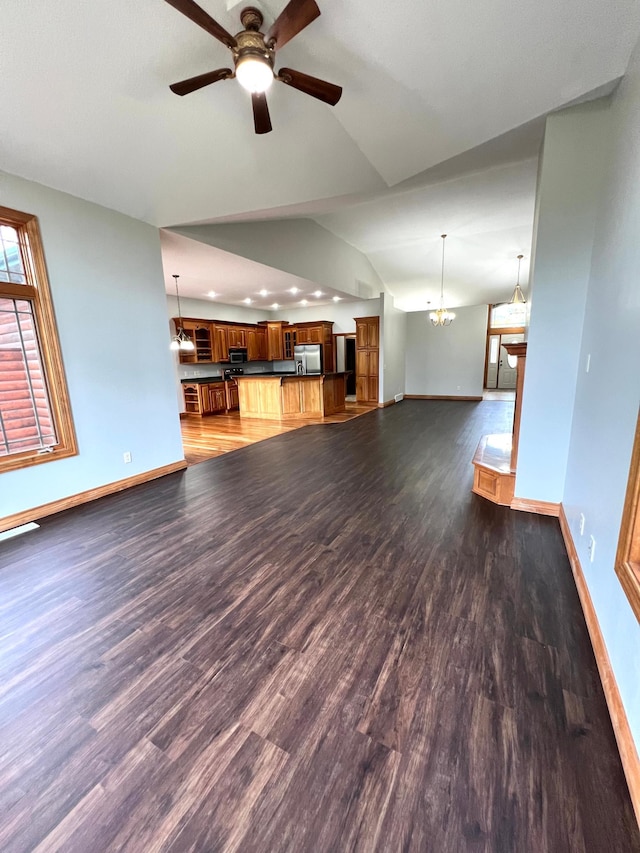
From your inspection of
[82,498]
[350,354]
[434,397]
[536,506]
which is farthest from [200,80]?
[434,397]

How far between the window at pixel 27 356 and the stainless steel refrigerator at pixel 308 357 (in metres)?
6.95

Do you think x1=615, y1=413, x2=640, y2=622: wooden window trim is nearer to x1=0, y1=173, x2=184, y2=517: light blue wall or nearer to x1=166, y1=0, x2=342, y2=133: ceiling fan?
x1=166, y1=0, x2=342, y2=133: ceiling fan

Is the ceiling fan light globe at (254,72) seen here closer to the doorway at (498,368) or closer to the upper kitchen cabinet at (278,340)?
the upper kitchen cabinet at (278,340)

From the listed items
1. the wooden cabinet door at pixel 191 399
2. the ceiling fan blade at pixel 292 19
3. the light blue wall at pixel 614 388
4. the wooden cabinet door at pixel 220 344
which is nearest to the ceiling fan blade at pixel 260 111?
the ceiling fan blade at pixel 292 19

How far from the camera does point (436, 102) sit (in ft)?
7.85

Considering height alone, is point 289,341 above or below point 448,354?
above

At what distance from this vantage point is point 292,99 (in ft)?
8.27

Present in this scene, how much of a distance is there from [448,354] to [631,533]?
9.57 metres

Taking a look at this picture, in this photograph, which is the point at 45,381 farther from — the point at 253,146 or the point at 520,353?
the point at 520,353

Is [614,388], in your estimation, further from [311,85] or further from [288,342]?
[288,342]

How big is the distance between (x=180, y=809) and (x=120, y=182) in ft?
13.8

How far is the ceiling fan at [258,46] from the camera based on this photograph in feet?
5.31

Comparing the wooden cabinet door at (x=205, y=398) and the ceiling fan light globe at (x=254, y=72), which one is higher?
the ceiling fan light globe at (x=254, y=72)

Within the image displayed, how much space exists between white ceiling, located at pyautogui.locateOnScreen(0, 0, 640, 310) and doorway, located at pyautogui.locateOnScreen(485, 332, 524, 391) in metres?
10.7
